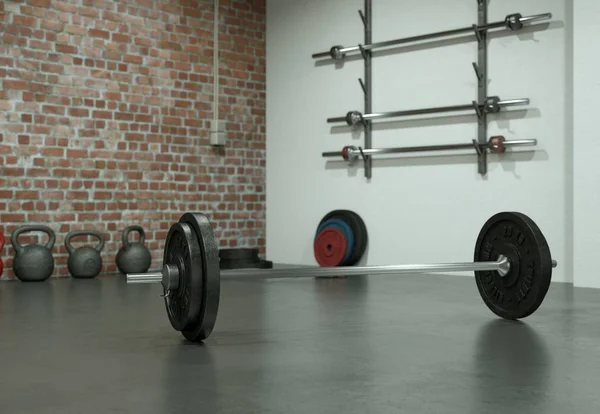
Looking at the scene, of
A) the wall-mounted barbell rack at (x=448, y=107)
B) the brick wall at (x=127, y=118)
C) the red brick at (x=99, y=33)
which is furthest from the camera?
the red brick at (x=99, y=33)

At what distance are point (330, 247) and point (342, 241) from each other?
145 millimetres

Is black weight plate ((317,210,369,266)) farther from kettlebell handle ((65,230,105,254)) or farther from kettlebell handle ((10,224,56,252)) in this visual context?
kettlebell handle ((10,224,56,252))

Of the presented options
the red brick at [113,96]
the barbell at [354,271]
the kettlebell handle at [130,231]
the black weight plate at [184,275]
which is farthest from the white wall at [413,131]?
the black weight plate at [184,275]

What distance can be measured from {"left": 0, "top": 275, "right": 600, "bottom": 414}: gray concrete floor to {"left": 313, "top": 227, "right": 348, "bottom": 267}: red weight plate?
1799mm

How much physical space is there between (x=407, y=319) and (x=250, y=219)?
12.6 ft

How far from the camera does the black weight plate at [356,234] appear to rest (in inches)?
271

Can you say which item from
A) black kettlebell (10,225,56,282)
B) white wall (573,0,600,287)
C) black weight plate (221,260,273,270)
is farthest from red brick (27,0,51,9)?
white wall (573,0,600,287)

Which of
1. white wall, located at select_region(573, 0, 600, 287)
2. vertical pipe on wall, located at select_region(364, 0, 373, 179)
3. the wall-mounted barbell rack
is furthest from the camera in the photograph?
vertical pipe on wall, located at select_region(364, 0, 373, 179)

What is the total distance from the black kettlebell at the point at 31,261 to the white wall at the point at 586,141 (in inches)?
146

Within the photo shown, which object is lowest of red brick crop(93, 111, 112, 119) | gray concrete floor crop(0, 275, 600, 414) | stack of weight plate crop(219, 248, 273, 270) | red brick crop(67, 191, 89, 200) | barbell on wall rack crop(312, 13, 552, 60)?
gray concrete floor crop(0, 275, 600, 414)

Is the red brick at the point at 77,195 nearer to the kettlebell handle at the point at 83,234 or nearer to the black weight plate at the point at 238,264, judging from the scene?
the kettlebell handle at the point at 83,234

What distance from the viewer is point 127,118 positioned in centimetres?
680

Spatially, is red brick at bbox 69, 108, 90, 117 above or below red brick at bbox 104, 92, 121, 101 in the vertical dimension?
below

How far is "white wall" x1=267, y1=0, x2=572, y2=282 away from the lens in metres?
5.80
